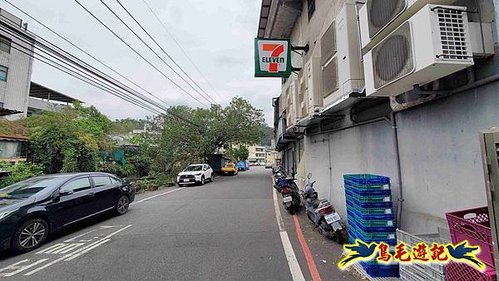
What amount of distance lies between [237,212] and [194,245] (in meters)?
3.10

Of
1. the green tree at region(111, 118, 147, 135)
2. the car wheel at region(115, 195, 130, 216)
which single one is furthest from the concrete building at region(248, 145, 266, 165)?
the car wheel at region(115, 195, 130, 216)

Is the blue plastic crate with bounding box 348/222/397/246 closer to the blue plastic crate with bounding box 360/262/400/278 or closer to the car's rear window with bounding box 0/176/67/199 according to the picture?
the blue plastic crate with bounding box 360/262/400/278

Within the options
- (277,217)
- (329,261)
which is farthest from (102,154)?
(329,261)

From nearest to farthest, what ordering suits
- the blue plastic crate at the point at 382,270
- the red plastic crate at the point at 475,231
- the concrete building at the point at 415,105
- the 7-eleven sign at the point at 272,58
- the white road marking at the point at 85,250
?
the red plastic crate at the point at 475,231 → the concrete building at the point at 415,105 → the blue plastic crate at the point at 382,270 → the white road marking at the point at 85,250 → the 7-eleven sign at the point at 272,58

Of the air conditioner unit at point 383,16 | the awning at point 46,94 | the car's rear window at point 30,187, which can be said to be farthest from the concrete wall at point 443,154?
the awning at point 46,94

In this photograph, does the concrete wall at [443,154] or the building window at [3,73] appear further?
the building window at [3,73]

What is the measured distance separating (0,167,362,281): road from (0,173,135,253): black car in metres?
0.32

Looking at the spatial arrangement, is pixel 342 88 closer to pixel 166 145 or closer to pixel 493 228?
pixel 493 228

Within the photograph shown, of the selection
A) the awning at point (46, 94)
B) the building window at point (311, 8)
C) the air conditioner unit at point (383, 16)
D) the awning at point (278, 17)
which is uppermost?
the awning at point (46, 94)

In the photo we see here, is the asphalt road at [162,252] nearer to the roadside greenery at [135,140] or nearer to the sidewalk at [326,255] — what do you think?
the sidewalk at [326,255]

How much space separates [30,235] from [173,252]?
3.00m

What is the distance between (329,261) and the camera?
3920 mm

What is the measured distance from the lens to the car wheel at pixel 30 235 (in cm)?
465

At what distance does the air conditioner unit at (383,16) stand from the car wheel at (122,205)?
784cm
